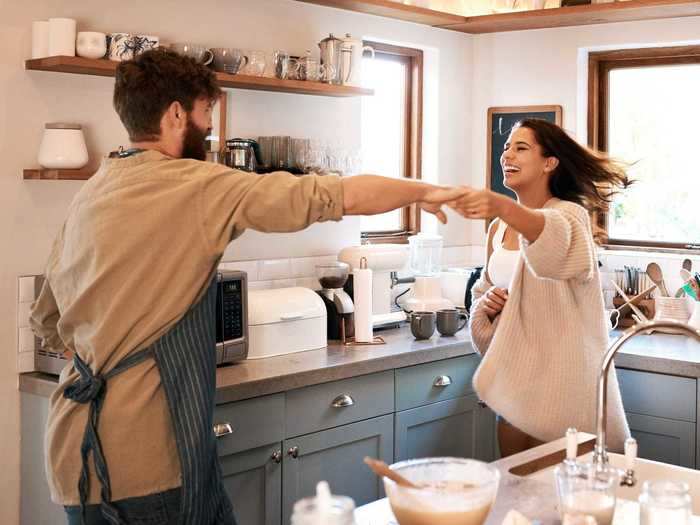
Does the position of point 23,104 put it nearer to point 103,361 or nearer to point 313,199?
point 103,361

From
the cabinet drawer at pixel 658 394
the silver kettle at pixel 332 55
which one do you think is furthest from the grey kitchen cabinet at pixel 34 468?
the cabinet drawer at pixel 658 394

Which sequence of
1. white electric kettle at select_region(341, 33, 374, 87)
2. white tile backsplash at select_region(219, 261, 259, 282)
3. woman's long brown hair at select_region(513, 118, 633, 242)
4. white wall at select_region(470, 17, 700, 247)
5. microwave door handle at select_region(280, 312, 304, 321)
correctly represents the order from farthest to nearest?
white wall at select_region(470, 17, 700, 247) < white electric kettle at select_region(341, 33, 374, 87) < white tile backsplash at select_region(219, 261, 259, 282) < microwave door handle at select_region(280, 312, 304, 321) < woman's long brown hair at select_region(513, 118, 633, 242)

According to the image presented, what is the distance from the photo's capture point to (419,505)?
5.04 feet

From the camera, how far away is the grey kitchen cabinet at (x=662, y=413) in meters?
3.87

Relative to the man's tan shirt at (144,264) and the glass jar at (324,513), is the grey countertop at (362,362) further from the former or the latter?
the glass jar at (324,513)

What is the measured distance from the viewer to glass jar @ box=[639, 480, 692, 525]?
1.61 meters

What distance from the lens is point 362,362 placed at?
12.0ft

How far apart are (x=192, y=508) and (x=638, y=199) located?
323cm

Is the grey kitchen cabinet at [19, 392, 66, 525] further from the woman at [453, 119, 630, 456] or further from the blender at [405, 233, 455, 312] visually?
the blender at [405, 233, 455, 312]

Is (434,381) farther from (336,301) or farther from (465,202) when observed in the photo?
(465,202)

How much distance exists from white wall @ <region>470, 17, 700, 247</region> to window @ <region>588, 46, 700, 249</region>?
0.25 ft

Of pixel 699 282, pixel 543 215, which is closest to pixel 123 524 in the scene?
pixel 543 215

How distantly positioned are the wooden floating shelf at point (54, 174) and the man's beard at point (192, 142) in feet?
3.66

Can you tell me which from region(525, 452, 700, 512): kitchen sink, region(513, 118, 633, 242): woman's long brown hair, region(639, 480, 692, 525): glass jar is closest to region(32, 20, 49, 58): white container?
region(513, 118, 633, 242): woman's long brown hair
